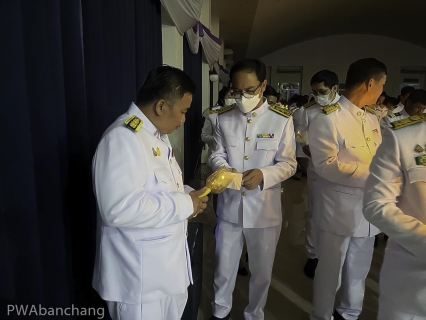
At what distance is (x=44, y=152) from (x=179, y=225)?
51 centimetres

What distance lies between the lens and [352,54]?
1255 centimetres

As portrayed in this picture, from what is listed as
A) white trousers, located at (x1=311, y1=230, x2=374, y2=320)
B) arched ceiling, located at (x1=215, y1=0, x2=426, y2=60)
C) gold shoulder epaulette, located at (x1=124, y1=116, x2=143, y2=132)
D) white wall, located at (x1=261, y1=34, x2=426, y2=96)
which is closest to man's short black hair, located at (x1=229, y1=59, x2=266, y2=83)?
gold shoulder epaulette, located at (x1=124, y1=116, x2=143, y2=132)

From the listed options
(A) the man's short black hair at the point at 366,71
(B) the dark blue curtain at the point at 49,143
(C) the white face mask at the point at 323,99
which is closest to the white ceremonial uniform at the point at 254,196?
(A) the man's short black hair at the point at 366,71

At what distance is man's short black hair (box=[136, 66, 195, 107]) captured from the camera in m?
1.08

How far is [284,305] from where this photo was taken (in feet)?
7.13

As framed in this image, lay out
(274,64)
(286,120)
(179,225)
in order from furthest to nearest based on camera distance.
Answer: (274,64) < (286,120) < (179,225)

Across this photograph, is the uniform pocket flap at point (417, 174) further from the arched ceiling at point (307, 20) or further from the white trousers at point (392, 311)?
the arched ceiling at point (307, 20)

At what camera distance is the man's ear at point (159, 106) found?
1.09m

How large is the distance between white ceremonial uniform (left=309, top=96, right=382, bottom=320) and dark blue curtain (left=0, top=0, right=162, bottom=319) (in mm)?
1106

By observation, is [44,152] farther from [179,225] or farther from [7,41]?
[179,225]

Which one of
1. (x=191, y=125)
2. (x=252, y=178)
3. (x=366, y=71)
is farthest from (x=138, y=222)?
(x=191, y=125)

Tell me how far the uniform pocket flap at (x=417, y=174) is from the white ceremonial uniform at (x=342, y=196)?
0.57 m

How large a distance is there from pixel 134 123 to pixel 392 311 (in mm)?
1086

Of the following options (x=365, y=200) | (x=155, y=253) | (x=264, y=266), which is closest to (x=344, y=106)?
(x=365, y=200)
